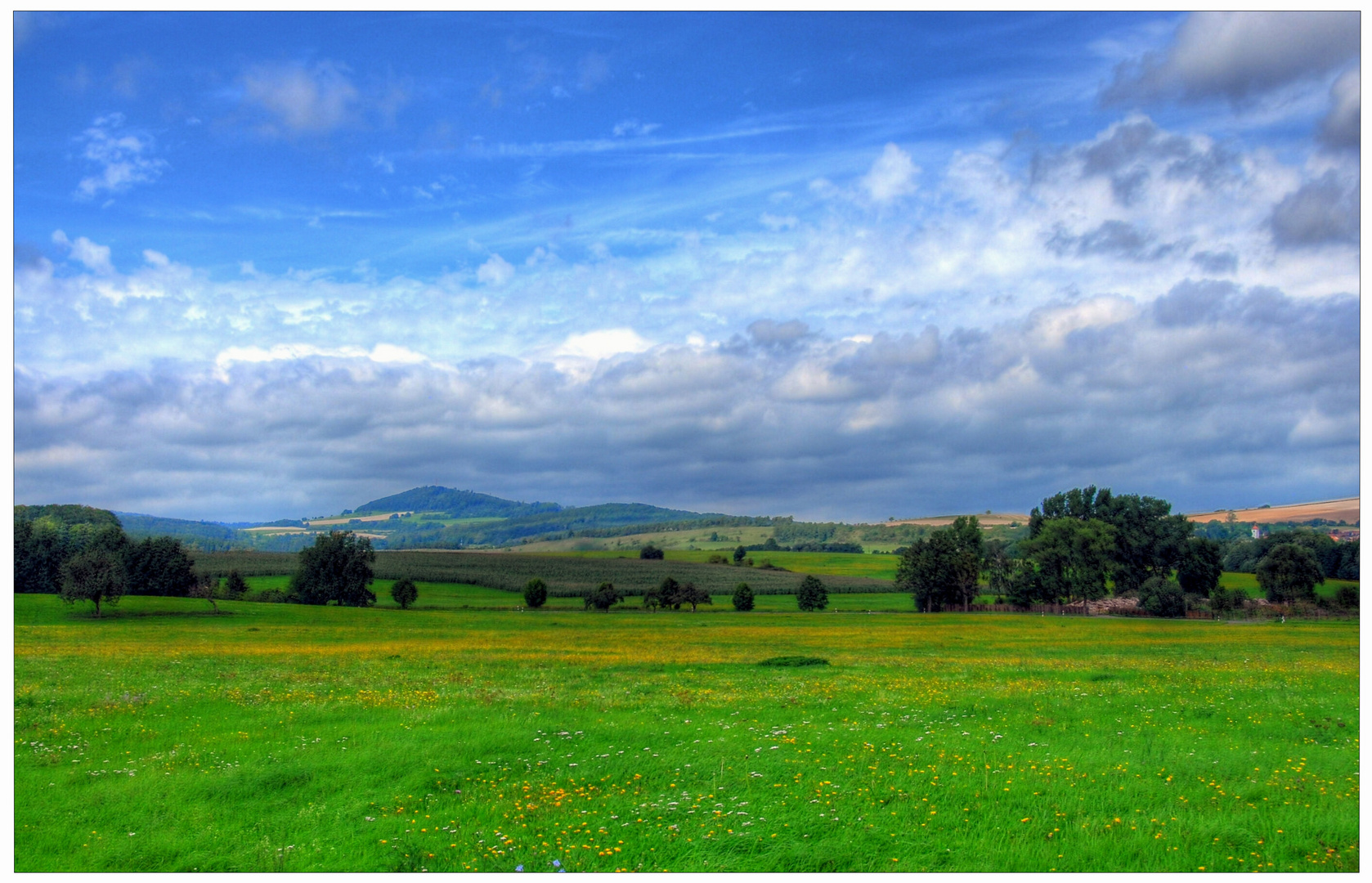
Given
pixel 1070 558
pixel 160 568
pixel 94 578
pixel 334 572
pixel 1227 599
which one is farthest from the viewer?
pixel 1070 558

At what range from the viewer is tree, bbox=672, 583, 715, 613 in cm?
7288

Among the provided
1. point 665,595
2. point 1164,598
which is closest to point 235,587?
point 665,595

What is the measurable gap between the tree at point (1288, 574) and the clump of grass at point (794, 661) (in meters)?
40.8

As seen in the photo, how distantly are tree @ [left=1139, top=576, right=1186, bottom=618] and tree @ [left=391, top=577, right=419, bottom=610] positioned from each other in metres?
66.5

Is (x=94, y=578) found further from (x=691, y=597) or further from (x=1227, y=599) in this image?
(x=1227, y=599)

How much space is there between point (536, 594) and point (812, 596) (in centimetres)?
2811

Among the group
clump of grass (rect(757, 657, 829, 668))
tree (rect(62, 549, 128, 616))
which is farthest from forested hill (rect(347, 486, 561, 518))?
clump of grass (rect(757, 657, 829, 668))

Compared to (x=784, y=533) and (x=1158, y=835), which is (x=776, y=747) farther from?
(x=784, y=533)

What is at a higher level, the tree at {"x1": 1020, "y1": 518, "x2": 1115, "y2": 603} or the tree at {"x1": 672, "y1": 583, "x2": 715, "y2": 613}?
the tree at {"x1": 1020, "y1": 518, "x2": 1115, "y2": 603}

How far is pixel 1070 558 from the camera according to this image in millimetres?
80812

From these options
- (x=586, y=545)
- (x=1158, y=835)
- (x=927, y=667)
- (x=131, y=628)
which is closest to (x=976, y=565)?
(x=586, y=545)

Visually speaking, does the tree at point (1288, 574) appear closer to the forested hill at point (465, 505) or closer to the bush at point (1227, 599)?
the bush at point (1227, 599)

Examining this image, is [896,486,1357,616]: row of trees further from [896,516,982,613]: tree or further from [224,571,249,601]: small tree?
[224,571,249,601]: small tree

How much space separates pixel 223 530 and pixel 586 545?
2370 inches
